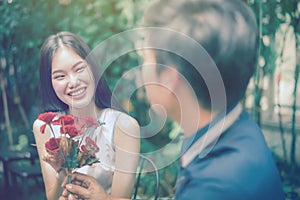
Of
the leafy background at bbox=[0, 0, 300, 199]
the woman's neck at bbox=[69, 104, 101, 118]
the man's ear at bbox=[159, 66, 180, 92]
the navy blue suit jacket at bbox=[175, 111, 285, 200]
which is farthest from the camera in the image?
the leafy background at bbox=[0, 0, 300, 199]

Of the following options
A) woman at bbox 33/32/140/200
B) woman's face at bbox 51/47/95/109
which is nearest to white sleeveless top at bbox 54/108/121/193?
Answer: woman at bbox 33/32/140/200

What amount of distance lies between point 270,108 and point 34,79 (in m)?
1.14

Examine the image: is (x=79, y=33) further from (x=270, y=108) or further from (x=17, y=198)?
(x=270, y=108)

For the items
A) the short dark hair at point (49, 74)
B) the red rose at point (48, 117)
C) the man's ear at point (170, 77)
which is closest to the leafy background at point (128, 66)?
the short dark hair at point (49, 74)

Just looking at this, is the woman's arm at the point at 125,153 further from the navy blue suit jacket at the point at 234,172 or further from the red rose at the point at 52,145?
the navy blue suit jacket at the point at 234,172

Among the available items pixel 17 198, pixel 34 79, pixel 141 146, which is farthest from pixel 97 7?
pixel 17 198

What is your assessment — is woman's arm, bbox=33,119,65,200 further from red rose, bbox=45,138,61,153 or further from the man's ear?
the man's ear

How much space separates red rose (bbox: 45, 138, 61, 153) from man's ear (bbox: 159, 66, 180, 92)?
58 cm

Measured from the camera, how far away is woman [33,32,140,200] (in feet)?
4.37

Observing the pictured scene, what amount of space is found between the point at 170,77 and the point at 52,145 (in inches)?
25.6

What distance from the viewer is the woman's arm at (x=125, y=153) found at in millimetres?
1332

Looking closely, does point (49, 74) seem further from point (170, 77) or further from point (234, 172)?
point (234, 172)

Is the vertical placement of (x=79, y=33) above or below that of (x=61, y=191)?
above

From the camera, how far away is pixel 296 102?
191cm
